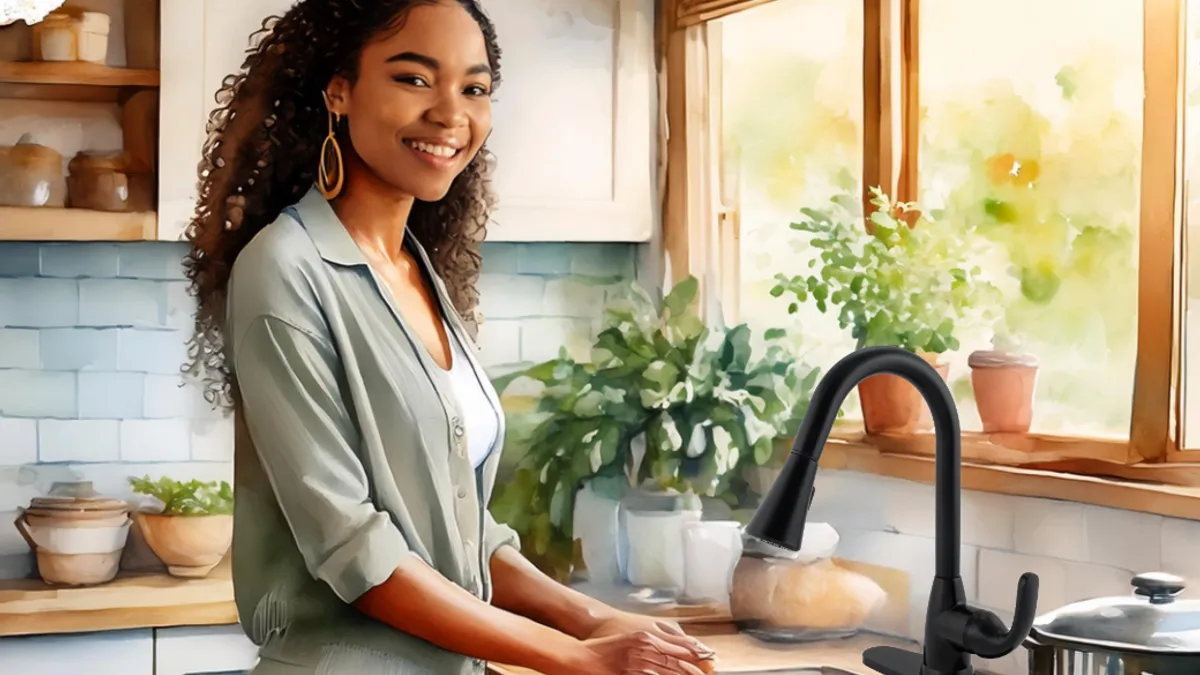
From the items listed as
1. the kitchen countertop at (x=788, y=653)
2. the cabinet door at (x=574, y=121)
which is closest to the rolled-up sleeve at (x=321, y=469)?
the cabinet door at (x=574, y=121)

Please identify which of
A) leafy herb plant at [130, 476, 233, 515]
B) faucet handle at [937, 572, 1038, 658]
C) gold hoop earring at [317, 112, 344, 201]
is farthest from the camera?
leafy herb plant at [130, 476, 233, 515]

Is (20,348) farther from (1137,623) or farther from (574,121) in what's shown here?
(1137,623)

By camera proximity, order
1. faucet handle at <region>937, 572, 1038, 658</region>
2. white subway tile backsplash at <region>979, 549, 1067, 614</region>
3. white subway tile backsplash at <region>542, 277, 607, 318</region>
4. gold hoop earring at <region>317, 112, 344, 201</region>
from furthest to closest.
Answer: white subway tile backsplash at <region>542, 277, 607, 318</region> < white subway tile backsplash at <region>979, 549, 1067, 614</region> < gold hoop earring at <region>317, 112, 344, 201</region> < faucet handle at <region>937, 572, 1038, 658</region>

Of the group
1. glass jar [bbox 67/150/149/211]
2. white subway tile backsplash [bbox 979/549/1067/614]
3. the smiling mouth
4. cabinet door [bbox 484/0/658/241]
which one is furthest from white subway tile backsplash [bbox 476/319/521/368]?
white subway tile backsplash [bbox 979/549/1067/614]

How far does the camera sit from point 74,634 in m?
1.55

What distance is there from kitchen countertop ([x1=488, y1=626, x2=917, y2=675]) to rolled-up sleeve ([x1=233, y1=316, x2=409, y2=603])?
54 centimetres

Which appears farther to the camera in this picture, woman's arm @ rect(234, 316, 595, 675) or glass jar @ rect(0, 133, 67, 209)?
glass jar @ rect(0, 133, 67, 209)

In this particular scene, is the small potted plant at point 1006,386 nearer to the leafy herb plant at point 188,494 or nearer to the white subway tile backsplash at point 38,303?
the leafy herb plant at point 188,494

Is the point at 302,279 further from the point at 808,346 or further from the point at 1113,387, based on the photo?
the point at 1113,387

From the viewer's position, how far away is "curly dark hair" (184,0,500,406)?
1.47 m

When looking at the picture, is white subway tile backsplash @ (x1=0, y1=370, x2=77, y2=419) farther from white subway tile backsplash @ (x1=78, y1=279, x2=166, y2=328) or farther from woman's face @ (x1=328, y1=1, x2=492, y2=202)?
woman's face @ (x1=328, y1=1, x2=492, y2=202)

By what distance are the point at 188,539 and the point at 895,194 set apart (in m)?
1.05

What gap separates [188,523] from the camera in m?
1.57

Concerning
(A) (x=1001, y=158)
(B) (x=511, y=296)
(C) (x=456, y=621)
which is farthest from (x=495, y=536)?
(A) (x=1001, y=158)
